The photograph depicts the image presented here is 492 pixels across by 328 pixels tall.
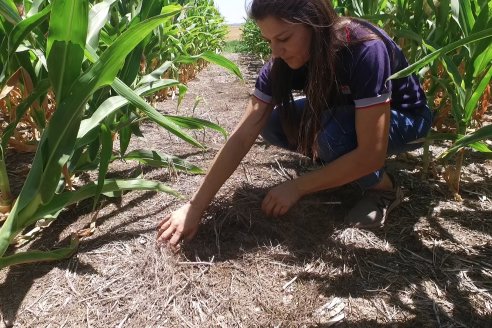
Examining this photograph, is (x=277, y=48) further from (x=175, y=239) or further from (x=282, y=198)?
(x=175, y=239)

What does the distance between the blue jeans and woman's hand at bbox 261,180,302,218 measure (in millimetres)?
197

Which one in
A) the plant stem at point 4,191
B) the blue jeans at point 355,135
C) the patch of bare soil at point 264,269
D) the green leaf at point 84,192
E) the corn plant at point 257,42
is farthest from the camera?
the corn plant at point 257,42

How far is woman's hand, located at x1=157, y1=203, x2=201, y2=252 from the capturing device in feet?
3.43

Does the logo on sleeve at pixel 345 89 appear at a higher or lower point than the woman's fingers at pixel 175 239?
higher

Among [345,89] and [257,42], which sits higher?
[345,89]

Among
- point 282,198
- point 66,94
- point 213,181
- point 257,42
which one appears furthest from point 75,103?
point 257,42

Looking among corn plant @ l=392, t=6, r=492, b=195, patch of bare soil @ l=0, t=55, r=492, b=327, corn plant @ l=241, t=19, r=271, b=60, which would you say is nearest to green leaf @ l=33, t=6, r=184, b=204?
patch of bare soil @ l=0, t=55, r=492, b=327

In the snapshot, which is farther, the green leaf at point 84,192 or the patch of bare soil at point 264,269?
the green leaf at point 84,192

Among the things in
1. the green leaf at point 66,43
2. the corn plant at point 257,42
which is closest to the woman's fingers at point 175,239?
the green leaf at point 66,43

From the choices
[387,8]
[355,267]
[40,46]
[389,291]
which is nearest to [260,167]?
[355,267]

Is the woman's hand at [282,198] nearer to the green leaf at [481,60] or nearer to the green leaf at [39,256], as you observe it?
the green leaf at [39,256]

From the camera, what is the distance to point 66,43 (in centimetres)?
79

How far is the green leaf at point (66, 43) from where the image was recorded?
0.75 m

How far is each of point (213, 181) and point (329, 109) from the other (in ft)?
1.28
